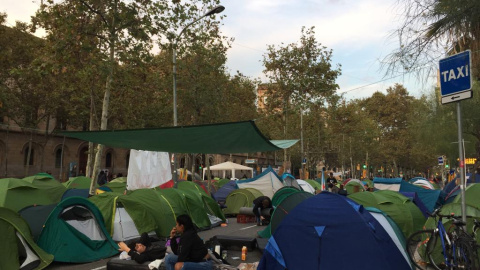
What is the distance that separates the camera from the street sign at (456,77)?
4.79 metres

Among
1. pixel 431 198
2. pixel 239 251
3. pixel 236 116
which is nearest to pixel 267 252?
pixel 239 251

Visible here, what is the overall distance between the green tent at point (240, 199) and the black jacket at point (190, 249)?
9852 mm

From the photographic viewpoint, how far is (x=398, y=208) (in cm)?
1009

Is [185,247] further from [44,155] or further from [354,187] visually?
[44,155]

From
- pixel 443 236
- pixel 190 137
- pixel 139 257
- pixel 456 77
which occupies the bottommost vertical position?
pixel 139 257

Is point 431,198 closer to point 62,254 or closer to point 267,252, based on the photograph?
point 267,252

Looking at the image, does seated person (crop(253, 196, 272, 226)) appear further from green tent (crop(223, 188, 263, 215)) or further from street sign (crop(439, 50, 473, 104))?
street sign (crop(439, 50, 473, 104))

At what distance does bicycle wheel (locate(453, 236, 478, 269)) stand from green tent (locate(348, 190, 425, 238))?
11.0 feet

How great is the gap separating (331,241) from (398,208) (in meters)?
4.99

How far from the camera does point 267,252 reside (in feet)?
20.4

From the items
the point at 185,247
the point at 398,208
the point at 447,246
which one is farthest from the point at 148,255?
the point at 398,208

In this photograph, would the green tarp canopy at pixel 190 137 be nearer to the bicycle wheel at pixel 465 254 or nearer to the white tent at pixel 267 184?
the bicycle wheel at pixel 465 254

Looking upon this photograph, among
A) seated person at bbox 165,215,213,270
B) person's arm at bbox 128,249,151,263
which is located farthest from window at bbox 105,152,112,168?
seated person at bbox 165,215,213,270

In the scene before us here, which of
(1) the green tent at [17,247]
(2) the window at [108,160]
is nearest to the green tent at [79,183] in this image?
(1) the green tent at [17,247]
